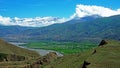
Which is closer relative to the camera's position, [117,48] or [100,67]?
[100,67]

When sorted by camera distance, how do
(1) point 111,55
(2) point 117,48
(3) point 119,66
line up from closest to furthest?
(3) point 119,66, (1) point 111,55, (2) point 117,48

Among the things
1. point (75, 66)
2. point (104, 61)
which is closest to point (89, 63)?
point (104, 61)

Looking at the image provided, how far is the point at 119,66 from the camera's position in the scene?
15275cm

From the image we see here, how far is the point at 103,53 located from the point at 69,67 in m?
25.8

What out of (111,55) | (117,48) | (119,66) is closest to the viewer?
(119,66)

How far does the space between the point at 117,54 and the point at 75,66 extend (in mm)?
30966

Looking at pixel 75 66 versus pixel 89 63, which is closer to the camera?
pixel 89 63

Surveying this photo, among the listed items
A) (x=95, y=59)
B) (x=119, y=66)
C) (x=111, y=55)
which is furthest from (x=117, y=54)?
(x=119, y=66)

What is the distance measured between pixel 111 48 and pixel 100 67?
46.3 metres

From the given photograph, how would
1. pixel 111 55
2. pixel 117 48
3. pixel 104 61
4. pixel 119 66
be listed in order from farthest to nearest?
pixel 117 48
pixel 111 55
pixel 104 61
pixel 119 66

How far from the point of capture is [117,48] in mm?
197000

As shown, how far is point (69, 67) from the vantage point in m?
200

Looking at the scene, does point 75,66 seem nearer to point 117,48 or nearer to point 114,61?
point 117,48

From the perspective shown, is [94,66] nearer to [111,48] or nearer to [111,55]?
[111,55]
